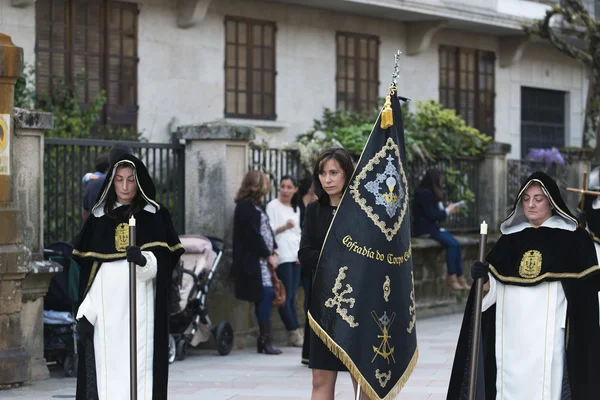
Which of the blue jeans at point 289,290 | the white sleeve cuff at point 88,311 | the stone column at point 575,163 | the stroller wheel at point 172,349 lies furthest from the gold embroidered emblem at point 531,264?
the stone column at point 575,163

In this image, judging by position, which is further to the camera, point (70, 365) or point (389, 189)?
point (70, 365)

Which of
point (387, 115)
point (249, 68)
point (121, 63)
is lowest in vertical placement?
point (387, 115)

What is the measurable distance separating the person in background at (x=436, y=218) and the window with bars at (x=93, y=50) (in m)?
5.19

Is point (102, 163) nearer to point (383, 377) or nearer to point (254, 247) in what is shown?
point (254, 247)

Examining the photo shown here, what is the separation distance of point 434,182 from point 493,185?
2902 mm

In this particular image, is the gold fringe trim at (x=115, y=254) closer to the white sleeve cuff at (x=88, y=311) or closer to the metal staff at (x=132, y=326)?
the white sleeve cuff at (x=88, y=311)

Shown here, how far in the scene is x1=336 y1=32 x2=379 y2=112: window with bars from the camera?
77.5 ft

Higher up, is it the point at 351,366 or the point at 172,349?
the point at 351,366

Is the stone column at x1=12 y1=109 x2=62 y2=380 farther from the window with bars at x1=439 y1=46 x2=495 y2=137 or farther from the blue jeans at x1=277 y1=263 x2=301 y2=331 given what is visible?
the window with bars at x1=439 y1=46 x2=495 y2=137

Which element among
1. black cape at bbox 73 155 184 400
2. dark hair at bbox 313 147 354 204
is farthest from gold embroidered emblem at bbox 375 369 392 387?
black cape at bbox 73 155 184 400

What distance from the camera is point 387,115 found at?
7.55 m

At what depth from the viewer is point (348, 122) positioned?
21.2 meters

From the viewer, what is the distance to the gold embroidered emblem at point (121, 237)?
7.77m

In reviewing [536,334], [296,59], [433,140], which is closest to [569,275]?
[536,334]
